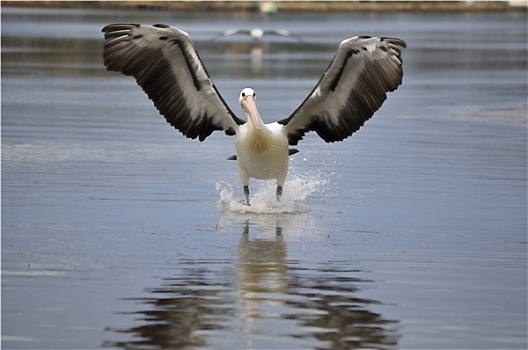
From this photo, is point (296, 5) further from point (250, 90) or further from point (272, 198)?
point (250, 90)

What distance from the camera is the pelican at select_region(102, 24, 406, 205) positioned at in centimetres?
1262

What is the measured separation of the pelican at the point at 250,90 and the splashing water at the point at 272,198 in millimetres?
117

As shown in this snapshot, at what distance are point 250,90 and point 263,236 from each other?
4.60ft

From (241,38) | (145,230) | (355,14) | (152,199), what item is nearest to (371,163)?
(152,199)

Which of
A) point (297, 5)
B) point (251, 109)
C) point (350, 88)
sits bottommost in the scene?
point (297, 5)

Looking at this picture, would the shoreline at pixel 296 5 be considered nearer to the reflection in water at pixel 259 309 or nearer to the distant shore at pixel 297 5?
the distant shore at pixel 297 5

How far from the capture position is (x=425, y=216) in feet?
40.9

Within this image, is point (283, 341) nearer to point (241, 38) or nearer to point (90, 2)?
point (241, 38)

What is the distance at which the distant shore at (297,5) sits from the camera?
279ft

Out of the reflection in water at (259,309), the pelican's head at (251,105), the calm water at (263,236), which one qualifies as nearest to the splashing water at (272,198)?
the calm water at (263,236)

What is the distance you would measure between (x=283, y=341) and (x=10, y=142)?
31.7 feet

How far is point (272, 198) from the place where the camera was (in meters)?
13.3

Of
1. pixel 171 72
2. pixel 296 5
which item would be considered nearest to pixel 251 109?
pixel 171 72

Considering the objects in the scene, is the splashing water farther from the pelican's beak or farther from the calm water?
the pelican's beak
